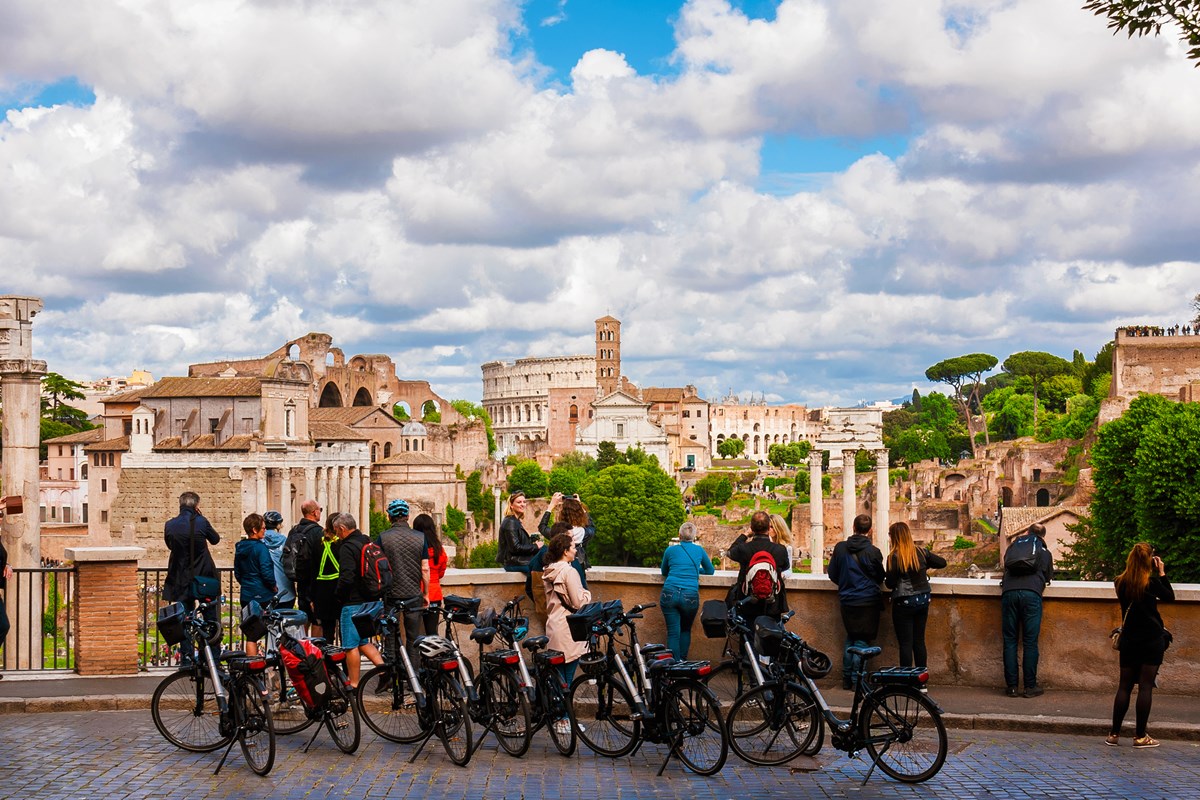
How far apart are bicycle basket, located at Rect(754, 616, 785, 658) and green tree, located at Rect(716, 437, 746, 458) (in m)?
168

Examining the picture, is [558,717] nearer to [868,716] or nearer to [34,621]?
[868,716]

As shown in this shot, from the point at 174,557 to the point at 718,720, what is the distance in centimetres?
584

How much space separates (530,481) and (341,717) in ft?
307

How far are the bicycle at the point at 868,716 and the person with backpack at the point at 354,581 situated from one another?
321cm

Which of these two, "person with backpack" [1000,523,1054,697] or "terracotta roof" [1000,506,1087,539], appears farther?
"terracotta roof" [1000,506,1087,539]

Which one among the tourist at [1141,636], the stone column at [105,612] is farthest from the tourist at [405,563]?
the tourist at [1141,636]

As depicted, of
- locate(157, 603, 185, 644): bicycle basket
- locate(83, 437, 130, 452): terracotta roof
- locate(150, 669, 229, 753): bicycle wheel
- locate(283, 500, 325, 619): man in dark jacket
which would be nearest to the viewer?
locate(150, 669, 229, 753): bicycle wheel

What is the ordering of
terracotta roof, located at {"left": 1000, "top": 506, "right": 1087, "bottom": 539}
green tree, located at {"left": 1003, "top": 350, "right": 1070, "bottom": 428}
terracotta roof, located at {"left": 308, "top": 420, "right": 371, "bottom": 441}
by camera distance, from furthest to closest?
1. green tree, located at {"left": 1003, "top": 350, "right": 1070, "bottom": 428}
2. terracotta roof, located at {"left": 308, "top": 420, "right": 371, "bottom": 441}
3. terracotta roof, located at {"left": 1000, "top": 506, "right": 1087, "bottom": 539}

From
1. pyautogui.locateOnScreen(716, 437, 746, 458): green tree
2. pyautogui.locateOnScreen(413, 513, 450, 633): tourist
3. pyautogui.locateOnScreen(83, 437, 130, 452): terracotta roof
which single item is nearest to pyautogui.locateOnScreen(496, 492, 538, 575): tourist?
pyautogui.locateOnScreen(413, 513, 450, 633): tourist

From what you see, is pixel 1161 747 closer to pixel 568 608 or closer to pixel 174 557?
pixel 568 608

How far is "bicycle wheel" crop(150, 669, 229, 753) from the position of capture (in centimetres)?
1011

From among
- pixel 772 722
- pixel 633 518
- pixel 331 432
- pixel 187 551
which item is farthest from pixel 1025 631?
pixel 633 518

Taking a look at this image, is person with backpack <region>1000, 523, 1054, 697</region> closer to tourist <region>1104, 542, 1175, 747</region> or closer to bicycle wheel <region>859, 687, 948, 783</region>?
tourist <region>1104, 542, 1175, 747</region>

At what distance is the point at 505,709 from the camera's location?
1009cm
